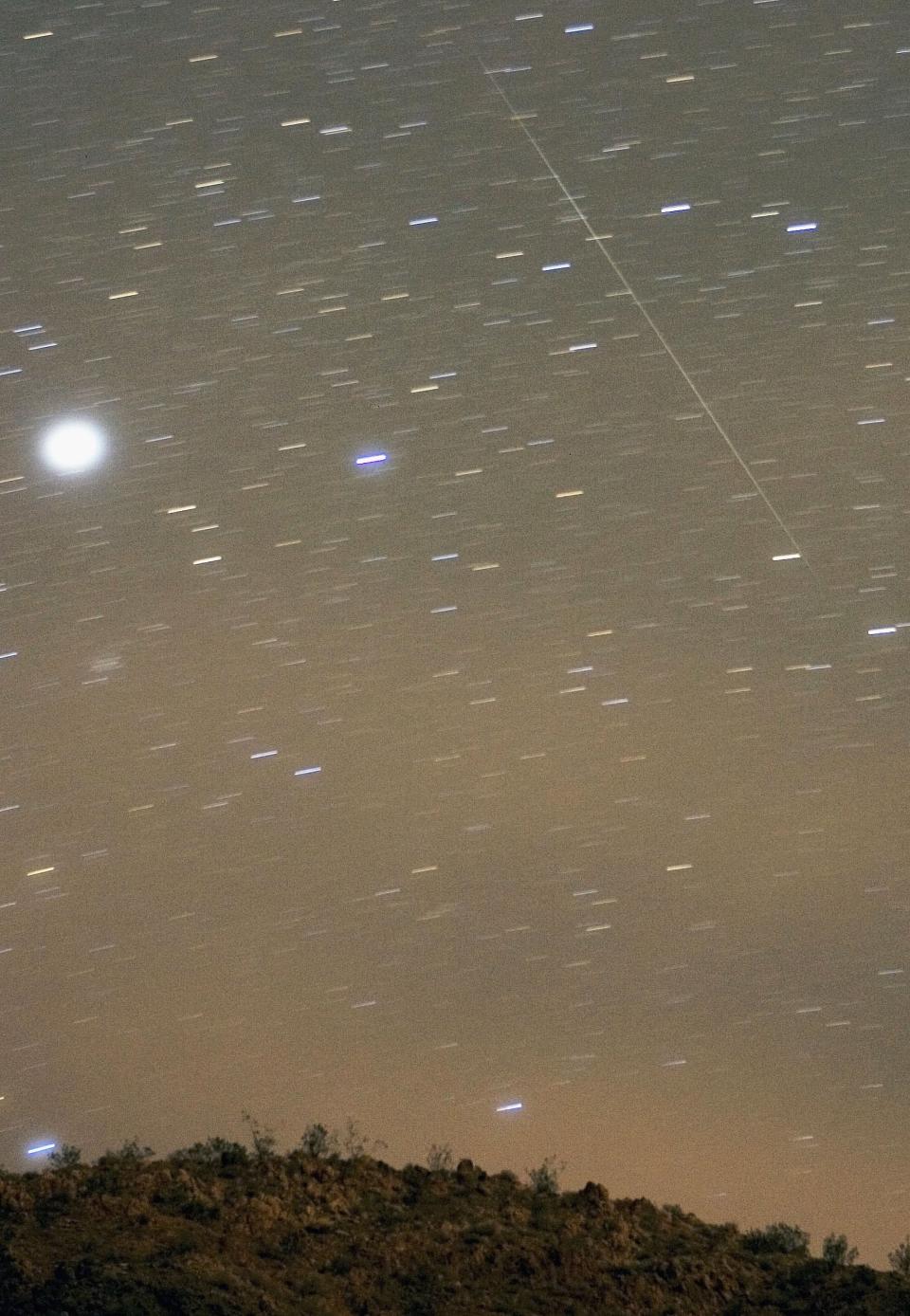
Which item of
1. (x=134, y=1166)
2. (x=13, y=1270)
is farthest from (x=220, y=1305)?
(x=134, y=1166)

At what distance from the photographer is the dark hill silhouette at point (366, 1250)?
18.8 m

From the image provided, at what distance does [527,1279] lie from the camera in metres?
21.1

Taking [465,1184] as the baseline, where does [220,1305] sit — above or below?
above

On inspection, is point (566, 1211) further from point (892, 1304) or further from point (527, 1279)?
point (892, 1304)

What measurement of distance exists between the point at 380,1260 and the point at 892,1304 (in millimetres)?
6066

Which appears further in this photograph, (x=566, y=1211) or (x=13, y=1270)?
(x=566, y=1211)

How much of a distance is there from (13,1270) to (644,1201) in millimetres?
9839

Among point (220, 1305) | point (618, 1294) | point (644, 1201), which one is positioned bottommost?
point (644, 1201)

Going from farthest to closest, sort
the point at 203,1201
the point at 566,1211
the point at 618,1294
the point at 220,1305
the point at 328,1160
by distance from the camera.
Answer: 1. the point at 328,1160
2. the point at 566,1211
3. the point at 203,1201
4. the point at 618,1294
5. the point at 220,1305

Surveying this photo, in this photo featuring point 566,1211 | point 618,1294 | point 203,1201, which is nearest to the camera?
point 618,1294

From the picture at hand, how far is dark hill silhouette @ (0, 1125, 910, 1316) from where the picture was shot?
18.8 metres

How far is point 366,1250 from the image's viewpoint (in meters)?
21.4

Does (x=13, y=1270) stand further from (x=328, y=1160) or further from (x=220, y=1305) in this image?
(x=328, y=1160)

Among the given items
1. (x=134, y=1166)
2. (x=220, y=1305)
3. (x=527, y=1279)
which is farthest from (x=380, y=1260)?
(x=134, y=1166)
